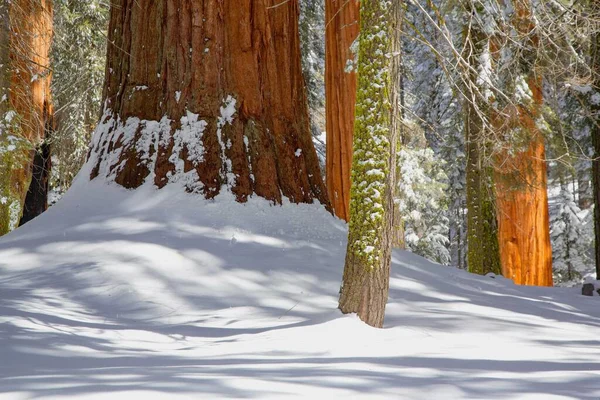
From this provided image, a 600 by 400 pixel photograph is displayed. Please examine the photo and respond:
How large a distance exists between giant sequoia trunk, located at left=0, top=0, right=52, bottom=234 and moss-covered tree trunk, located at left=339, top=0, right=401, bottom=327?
588 cm

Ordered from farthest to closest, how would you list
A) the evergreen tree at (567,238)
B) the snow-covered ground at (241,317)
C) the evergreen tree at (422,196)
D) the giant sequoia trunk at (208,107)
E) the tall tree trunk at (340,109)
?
the evergreen tree at (567,238) → the evergreen tree at (422,196) → the tall tree trunk at (340,109) → the giant sequoia trunk at (208,107) → the snow-covered ground at (241,317)

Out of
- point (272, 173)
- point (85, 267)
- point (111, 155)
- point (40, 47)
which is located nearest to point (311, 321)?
point (85, 267)

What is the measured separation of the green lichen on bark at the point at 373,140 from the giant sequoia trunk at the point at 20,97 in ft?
19.3

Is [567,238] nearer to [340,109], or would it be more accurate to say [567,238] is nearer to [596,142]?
[596,142]

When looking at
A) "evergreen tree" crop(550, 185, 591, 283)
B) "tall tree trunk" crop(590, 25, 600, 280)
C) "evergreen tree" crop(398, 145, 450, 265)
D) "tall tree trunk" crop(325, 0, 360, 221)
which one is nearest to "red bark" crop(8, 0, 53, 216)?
"tall tree trunk" crop(325, 0, 360, 221)

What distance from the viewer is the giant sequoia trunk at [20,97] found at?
1041 cm

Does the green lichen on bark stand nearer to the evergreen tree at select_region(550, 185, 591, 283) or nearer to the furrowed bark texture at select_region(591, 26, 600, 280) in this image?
the furrowed bark texture at select_region(591, 26, 600, 280)

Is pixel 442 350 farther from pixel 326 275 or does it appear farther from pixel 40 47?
pixel 40 47

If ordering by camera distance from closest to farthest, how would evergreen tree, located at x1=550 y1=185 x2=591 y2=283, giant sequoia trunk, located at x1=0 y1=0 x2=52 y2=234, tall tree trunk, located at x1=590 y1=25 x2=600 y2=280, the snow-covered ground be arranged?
1. the snow-covered ground
2. tall tree trunk, located at x1=590 y1=25 x2=600 y2=280
3. giant sequoia trunk, located at x1=0 y1=0 x2=52 y2=234
4. evergreen tree, located at x1=550 y1=185 x2=591 y2=283

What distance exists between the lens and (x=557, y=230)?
3161cm

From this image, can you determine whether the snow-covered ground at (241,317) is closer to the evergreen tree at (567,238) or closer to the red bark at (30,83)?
the red bark at (30,83)

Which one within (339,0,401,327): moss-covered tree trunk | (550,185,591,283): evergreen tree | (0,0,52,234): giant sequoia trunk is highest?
(0,0,52,234): giant sequoia trunk

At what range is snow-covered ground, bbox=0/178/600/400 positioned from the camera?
9.16ft

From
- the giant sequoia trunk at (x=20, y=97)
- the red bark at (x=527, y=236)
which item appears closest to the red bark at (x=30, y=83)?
the giant sequoia trunk at (x=20, y=97)
